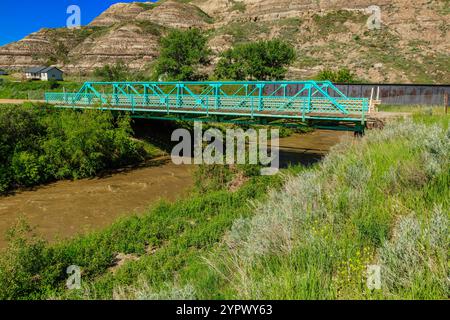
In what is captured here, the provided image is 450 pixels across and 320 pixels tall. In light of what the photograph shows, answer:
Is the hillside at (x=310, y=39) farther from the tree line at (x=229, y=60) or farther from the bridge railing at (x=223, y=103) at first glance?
the bridge railing at (x=223, y=103)

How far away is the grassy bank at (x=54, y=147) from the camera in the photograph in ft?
55.7

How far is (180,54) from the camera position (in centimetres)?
5209

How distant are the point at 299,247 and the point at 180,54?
52.4 m

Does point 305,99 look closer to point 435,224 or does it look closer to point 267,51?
point 435,224

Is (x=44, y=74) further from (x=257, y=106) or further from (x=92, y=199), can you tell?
(x=257, y=106)

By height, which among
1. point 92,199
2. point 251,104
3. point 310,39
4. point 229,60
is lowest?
point 92,199

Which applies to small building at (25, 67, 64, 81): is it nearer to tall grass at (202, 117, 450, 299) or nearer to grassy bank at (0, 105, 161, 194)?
grassy bank at (0, 105, 161, 194)

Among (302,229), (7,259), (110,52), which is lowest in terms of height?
(7,259)

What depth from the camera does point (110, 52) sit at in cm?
9575

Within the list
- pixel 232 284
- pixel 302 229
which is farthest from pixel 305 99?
pixel 232 284

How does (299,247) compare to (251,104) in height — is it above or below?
below

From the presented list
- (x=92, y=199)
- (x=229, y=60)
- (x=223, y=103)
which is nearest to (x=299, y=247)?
(x=92, y=199)

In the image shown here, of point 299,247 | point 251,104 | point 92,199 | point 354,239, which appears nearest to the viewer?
point 299,247
